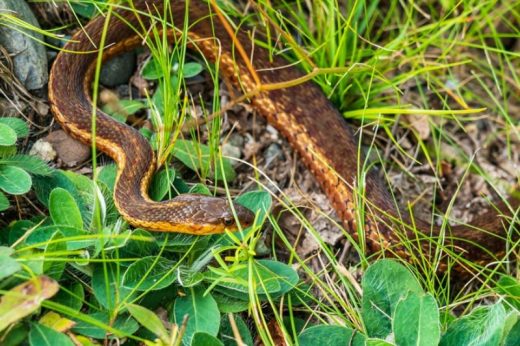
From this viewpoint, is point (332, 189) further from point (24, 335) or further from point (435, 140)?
point (24, 335)

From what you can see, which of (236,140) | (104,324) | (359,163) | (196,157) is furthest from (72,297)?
(359,163)

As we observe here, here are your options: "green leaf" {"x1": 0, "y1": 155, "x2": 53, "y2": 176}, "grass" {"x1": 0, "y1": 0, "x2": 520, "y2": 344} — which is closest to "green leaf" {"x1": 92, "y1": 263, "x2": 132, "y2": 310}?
"grass" {"x1": 0, "y1": 0, "x2": 520, "y2": 344}

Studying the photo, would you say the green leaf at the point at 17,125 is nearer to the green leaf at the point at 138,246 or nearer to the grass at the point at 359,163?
the grass at the point at 359,163

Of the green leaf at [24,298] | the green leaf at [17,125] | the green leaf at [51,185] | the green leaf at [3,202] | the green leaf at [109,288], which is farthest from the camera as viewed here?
the green leaf at [17,125]

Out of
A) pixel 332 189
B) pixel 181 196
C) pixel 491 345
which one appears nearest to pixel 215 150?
pixel 181 196

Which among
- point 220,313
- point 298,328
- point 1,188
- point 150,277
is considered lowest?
point 298,328

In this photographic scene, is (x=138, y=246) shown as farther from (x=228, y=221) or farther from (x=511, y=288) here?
(x=511, y=288)

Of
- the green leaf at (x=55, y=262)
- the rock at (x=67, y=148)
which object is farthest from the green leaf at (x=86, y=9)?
the green leaf at (x=55, y=262)
